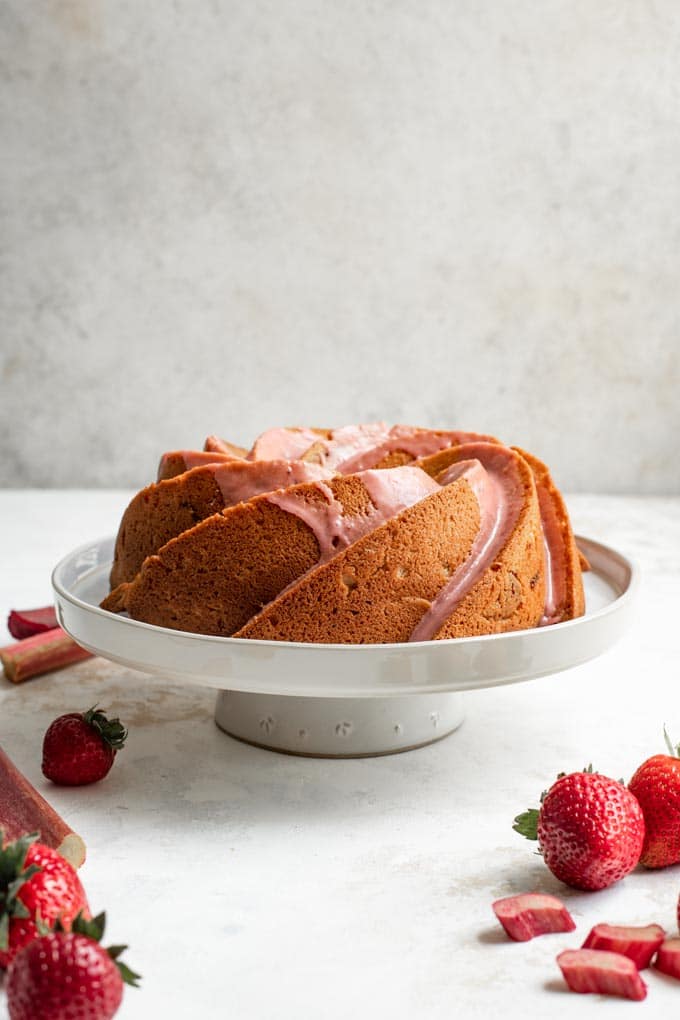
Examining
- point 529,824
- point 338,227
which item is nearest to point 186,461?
point 529,824

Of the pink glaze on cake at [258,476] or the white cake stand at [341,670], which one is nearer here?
the white cake stand at [341,670]

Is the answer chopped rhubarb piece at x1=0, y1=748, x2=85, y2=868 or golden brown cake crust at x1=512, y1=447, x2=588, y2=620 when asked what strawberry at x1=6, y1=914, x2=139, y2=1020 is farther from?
golden brown cake crust at x1=512, y1=447, x2=588, y2=620

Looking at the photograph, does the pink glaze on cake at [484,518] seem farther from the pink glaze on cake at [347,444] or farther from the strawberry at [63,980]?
the strawberry at [63,980]

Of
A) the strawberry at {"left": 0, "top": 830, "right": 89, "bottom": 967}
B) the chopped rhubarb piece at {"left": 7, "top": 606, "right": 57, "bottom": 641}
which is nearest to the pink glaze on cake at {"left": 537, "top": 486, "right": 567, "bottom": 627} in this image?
the strawberry at {"left": 0, "top": 830, "right": 89, "bottom": 967}

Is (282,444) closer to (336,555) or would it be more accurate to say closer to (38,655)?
(336,555)

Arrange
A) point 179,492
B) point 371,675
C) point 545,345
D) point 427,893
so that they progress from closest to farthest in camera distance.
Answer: point 427,893, point 371,675, point 179,492, point 545,345

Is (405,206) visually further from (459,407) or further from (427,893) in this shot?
(427,893)

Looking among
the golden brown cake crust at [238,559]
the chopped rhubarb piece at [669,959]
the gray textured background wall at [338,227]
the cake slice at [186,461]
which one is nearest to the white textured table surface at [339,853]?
the chopped rhubarb piece at [669,959]

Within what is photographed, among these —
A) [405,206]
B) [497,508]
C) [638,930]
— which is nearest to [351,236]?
[405,206]
